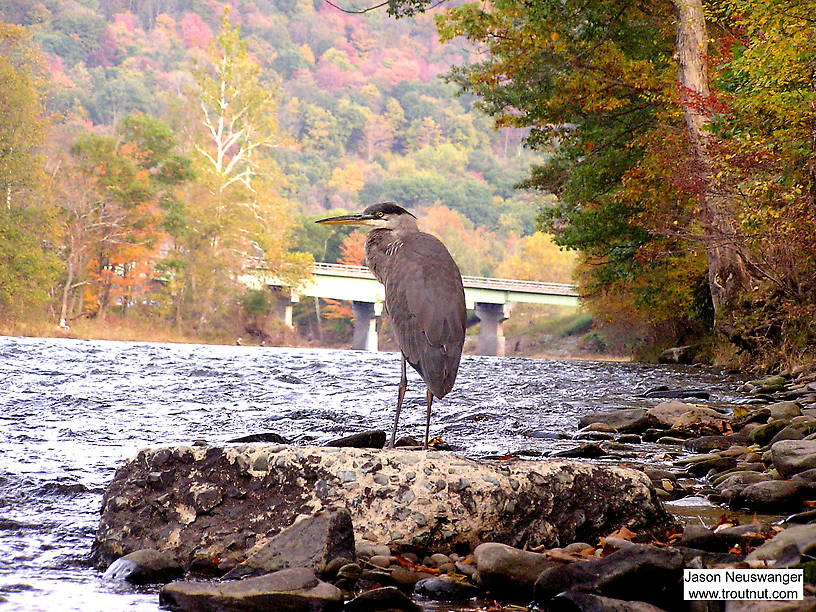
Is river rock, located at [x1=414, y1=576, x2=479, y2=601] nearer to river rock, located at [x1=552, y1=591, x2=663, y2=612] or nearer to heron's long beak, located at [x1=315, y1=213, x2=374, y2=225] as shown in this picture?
river rock, located at [x1=552, y1=591, x2=663, y2=612]

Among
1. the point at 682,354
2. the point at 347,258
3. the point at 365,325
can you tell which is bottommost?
the point at 682,354

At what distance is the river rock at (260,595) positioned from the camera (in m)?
2.83

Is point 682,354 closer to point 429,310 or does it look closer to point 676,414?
point 676,414

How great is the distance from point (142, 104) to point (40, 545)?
90534 millimetres

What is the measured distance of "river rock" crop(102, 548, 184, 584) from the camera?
10.9 feet

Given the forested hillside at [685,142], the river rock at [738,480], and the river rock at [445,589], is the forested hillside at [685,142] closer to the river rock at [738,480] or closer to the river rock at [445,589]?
the river rock at [738,480]

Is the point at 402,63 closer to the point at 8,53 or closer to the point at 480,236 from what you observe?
the point at 480,236

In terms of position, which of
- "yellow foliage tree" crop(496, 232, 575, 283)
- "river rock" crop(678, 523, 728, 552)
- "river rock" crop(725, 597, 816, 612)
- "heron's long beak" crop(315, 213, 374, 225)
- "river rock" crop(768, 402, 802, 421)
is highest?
"yellow foliage tree" crop(496, 232, 575, 283)

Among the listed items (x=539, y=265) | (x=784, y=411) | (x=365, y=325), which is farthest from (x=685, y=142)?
Result: (x=539, y=265)

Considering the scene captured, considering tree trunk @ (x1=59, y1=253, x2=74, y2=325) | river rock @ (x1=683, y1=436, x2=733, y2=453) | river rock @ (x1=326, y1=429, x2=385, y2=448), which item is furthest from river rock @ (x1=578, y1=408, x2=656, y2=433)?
tree trunk @ (x1=59, y1=253, x2=74, y2=325)

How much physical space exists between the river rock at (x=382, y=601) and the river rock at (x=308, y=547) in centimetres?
33

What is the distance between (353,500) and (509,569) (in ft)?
2.75

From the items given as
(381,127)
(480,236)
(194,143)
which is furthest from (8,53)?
(381,127)

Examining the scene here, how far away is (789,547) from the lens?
2807 mm
